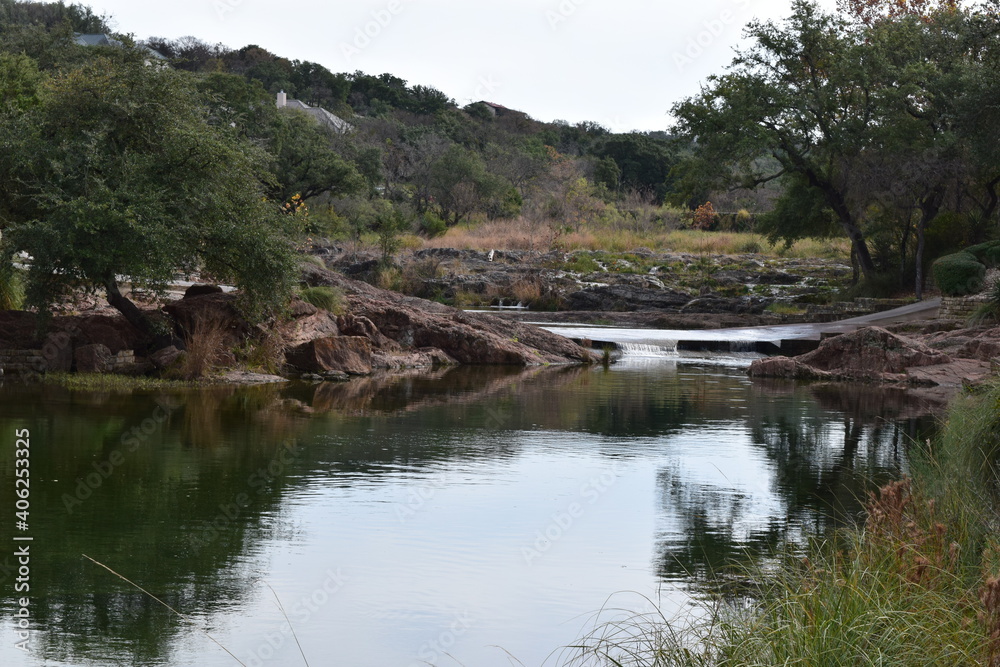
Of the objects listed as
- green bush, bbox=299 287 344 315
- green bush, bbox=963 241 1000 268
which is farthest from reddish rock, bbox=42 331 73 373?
green bush, bbox=963 241 1000 268

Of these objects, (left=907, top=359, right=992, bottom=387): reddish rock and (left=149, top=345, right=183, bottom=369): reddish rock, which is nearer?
(left=149, top=345, right=183, bottom=369): reddish rock

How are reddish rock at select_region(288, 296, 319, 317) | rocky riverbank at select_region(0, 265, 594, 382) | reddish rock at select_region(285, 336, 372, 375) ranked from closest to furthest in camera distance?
rocky riverbank at select_region(0, 265, 594, 382), reddish rock at select_region(285, 336, 372, 375), reddish rock at select_region(288, 296, 319, 317)

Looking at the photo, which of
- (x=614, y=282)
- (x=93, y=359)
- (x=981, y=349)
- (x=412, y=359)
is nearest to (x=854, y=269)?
(x=614, y=282)

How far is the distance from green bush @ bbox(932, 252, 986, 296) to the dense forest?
387 cm

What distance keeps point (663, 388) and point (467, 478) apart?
8.75 meters

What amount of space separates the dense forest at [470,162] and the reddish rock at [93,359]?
853 mm

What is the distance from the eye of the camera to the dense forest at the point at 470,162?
46.1 ft

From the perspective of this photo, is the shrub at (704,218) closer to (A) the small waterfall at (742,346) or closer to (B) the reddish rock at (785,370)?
(A) the small waterfall at (742,346)

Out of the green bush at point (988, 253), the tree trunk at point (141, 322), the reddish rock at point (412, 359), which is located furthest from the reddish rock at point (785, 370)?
the tree trunk at point (141, 322)

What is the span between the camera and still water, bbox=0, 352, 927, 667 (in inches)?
208

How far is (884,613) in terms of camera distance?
12.5 ft

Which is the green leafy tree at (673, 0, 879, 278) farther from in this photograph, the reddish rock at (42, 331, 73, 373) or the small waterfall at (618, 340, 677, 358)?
the reddish rock at (42, 331, 73, 373)

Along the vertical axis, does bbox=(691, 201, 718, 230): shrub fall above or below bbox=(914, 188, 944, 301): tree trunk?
above

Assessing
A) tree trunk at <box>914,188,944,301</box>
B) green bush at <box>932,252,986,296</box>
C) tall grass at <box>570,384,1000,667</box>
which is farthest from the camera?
tree trunk at <box>914,188,944,301</box>
